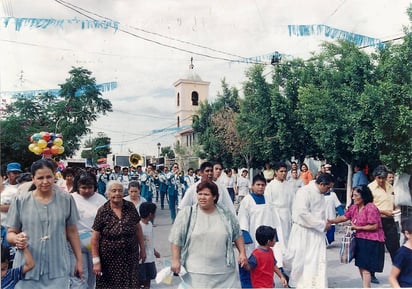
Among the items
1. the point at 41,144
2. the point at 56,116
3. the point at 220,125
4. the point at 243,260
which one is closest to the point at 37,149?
the point at 41,144

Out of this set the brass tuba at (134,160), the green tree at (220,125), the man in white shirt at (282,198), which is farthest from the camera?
the green tree at (220,125)

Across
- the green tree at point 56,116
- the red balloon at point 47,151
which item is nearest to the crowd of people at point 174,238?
the red balloon at point 47,151

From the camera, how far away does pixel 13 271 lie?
3.69 m

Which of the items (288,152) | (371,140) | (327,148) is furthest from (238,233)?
(288,152)

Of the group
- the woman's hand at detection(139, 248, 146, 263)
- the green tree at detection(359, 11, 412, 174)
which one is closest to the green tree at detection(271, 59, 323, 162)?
the green tree at detection(359, 11, 412, 174)

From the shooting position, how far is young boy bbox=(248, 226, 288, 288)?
443 centimetres

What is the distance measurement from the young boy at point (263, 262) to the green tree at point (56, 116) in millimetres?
8367

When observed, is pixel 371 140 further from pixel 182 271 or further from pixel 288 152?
pixel 182 271

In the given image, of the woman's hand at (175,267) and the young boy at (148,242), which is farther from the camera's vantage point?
the young boy at (148,242)

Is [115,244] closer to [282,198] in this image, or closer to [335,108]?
[282,198]

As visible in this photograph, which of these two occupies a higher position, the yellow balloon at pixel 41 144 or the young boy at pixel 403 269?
the yellow balloon at pixel 41 144

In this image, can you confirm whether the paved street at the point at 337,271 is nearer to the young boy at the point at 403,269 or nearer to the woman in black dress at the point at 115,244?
the woman in black dress at the point at 115,244

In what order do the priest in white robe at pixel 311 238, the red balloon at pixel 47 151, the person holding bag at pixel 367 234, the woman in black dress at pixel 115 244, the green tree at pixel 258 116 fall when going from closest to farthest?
1. the woman in black dress at pixel 115 244
2. the person holding bag at pixel 367 234
3. the priest in white robe at pixel 311 238
4. the red balloon at pixel 47 151
5. the green tree at pixel 258 116

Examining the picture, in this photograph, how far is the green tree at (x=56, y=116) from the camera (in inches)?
497
